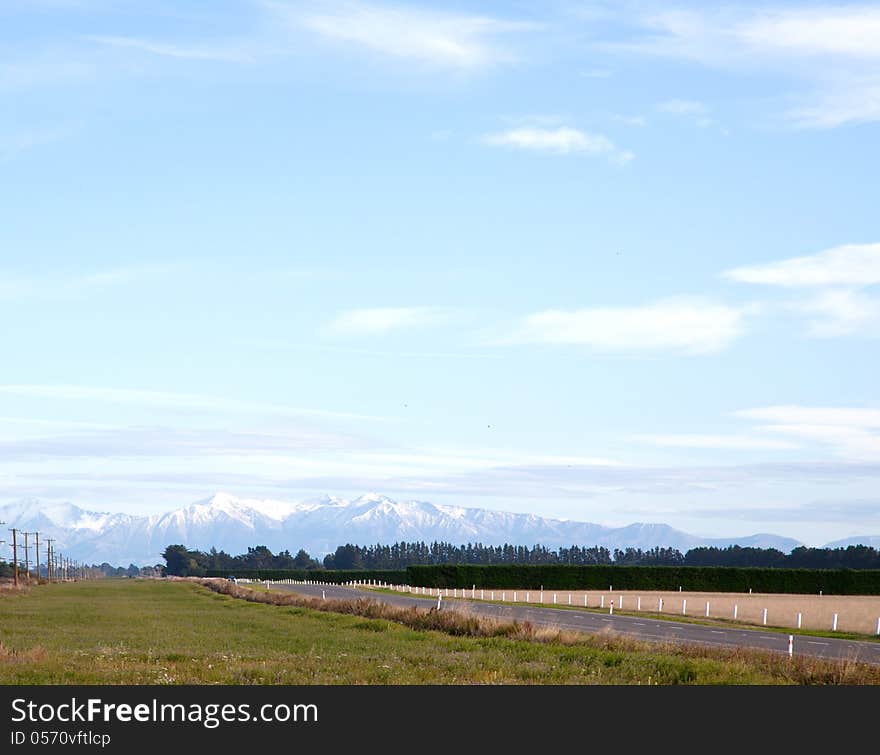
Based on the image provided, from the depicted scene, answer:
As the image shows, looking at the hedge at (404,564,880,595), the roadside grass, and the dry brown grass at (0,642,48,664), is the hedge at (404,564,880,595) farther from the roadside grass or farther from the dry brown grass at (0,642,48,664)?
the dry brown grass at (0,642,48,664)

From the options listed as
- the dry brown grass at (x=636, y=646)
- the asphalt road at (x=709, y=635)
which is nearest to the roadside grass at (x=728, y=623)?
the asphalt road at (x=709, y=635)

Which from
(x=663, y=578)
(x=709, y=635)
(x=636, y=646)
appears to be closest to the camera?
(x=636, y=646)

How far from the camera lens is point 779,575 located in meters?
112

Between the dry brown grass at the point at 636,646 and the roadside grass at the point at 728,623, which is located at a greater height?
the dry brown grass at the point at 636,646

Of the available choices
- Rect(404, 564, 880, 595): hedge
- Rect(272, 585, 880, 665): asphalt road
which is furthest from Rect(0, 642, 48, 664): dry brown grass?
Rect(404, 564, 880, 595): hedge

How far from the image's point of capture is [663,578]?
113312mm

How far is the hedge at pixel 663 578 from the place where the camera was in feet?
366

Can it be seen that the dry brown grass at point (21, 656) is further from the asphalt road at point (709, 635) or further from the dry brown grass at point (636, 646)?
the asphalt road at point (709, 635)

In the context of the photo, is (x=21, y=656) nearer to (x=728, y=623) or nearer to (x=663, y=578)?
(x=728, y=623)

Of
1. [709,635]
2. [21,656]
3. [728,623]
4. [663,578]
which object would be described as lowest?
[663,578]

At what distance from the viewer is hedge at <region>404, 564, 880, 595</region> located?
112 metres

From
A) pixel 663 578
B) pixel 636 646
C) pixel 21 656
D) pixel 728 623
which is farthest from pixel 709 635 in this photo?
pixel 663 578
